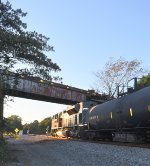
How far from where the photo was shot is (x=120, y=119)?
2439cm

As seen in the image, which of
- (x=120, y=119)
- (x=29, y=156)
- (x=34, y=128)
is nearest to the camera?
(x=29, y=156)

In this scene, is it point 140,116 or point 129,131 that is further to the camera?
point 129,131

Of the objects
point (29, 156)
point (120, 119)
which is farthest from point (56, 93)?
Result: point (29, 156)

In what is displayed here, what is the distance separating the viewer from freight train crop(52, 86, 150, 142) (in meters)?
21.1

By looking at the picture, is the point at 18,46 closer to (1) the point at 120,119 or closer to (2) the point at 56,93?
(1) the point at 120,119

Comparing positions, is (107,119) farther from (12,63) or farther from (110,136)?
(12,63)

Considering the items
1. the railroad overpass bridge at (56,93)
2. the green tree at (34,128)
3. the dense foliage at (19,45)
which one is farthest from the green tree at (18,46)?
the green tree at (34,128)

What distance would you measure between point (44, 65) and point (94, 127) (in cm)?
1208

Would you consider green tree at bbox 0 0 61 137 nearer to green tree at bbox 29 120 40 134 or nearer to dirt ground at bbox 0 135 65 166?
dirt ground at bbox 0 135 65 166

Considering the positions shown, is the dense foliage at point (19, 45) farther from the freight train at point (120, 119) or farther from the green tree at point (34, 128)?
the green tree at point (34, 128)

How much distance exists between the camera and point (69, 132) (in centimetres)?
4331

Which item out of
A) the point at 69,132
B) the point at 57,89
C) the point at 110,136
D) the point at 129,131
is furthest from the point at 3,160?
the point at 57,89

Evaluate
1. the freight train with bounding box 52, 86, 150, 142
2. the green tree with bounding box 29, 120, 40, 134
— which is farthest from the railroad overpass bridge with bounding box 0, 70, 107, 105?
the green tree with bounding box 29, 120, 40, 134

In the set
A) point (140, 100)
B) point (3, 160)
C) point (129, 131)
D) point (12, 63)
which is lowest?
point (3, 160)
